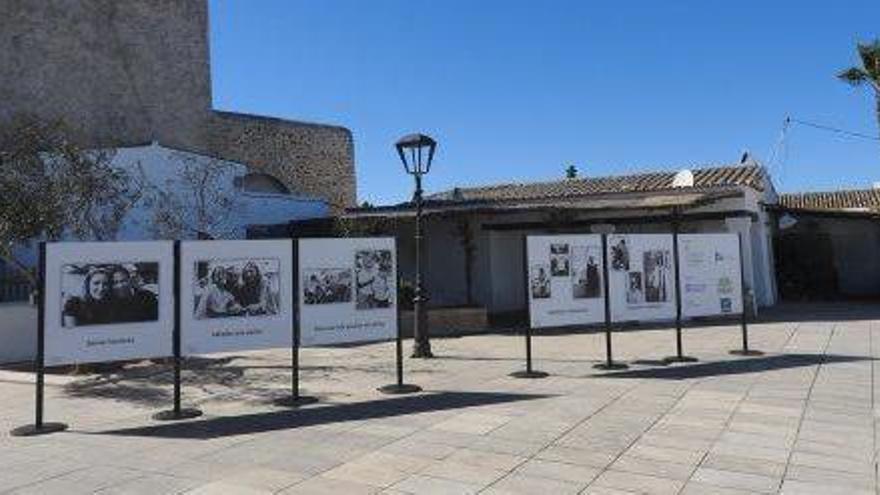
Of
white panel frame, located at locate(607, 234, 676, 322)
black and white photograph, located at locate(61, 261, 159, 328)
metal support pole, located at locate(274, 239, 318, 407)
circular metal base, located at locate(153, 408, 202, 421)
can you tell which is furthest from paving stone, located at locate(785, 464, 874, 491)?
black and white photograph, located at locate(61, 261, 159, 328)

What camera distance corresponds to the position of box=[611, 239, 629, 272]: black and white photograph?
39.3ft

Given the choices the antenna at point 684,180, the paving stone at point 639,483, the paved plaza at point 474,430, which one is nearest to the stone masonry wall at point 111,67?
the paved plaza at point 474,430

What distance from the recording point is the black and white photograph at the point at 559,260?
11555 mm

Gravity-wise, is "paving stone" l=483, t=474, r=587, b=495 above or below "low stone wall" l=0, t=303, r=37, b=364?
below

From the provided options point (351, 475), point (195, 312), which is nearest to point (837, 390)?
point (351, 475)

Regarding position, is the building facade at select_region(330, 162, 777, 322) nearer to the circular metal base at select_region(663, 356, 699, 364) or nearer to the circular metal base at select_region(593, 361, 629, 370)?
the circular metal base at select_region(663, 356, 699, 364)

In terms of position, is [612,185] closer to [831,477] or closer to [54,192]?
[54,192]

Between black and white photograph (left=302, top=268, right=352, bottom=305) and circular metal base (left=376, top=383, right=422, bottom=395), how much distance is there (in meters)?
1.25

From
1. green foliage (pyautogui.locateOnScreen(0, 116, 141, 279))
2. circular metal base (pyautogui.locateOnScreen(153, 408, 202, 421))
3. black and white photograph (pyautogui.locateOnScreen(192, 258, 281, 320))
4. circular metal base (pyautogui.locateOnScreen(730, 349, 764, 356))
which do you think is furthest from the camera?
green foliage (pyautogui.locateOnScreen(0, 116, 141, 279))

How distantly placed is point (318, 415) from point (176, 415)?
1.56 metres

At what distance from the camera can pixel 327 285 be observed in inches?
397

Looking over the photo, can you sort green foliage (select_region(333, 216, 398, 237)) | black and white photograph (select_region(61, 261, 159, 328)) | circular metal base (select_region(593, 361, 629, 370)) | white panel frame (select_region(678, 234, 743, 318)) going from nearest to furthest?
black and white photograph (select_region(61, 261, 159, 328)), circular metal base (select_region(593, 361, 629, 370)), white panel frame (select_region(678, 234, 743, 318)), green foliage (select_region(333, 216, 398, 237))

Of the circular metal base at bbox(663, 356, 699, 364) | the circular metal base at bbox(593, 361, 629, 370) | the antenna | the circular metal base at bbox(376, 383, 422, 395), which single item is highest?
the antenna

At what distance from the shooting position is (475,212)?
20125 millimetres
